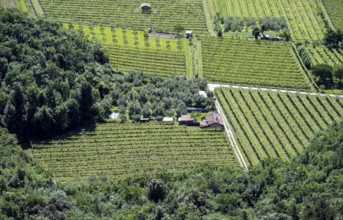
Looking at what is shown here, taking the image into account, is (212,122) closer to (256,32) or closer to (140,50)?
(140,50)

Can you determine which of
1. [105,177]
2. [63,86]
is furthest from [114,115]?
[105,177]

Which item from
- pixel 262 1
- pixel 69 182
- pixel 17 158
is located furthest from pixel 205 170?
pixel 262 1

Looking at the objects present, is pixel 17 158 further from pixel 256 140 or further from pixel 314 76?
pixel 314 76

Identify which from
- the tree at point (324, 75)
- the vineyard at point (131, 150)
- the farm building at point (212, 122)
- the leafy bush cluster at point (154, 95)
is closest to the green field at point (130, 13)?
the leafy bush cluster at point (154, 95)

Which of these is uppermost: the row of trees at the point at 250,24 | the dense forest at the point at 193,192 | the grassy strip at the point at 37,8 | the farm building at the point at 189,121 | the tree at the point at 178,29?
the grassy strip at the point at 37,8

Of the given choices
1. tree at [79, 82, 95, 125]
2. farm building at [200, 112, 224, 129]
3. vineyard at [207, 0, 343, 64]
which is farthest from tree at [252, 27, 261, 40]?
tree at [79, 82, 95, 125]

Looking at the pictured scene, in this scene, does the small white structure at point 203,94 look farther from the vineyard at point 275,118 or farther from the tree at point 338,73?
the tree at point 338,73

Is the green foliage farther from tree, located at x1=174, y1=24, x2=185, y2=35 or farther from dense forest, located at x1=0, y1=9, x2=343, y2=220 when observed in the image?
tree, located at x1=174, y1=24, x2=185, y2=35
